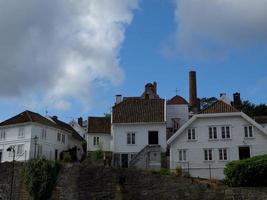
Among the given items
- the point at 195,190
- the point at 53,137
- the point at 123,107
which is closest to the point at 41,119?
the point at 53,137

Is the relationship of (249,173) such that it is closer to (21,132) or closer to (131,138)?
(131,138)

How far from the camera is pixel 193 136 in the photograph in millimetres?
48125

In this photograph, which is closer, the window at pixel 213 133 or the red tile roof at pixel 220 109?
the window at pixel 213 133

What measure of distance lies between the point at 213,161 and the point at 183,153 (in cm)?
305

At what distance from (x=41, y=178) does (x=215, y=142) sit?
17239 mm

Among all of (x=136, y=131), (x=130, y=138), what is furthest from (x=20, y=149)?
(x=136, y=131)

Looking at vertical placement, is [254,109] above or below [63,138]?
above

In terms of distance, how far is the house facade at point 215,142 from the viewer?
46.4m

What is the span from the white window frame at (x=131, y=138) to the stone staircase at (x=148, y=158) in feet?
9.50

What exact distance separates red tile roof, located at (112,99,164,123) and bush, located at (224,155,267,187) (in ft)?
61.9

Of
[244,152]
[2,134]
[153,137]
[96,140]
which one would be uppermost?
[2,134]

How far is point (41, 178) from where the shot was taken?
134 feet

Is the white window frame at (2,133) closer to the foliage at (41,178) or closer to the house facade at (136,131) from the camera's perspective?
the house facade at (136,131)

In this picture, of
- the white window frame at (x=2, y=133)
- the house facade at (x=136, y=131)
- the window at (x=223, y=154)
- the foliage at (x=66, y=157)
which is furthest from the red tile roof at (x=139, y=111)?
the white window frame at (x=2, y=133)
